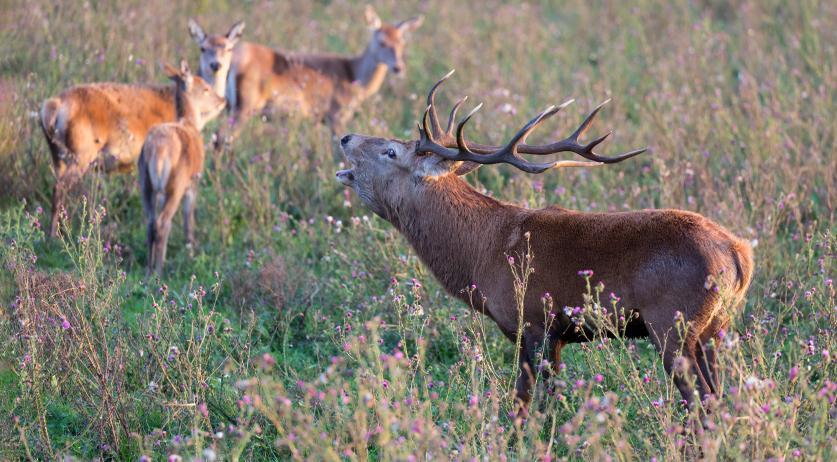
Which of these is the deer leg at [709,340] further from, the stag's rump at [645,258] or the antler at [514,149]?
the antler at [514,149]

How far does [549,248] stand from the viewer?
4.84m

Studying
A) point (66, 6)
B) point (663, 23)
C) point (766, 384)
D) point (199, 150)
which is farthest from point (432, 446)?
point (663, 23)

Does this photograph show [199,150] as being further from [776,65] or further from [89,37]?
[776,65]

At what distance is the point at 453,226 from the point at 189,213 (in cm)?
303

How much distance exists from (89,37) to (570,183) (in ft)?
17.6

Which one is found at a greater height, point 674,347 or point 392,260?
point 674,347

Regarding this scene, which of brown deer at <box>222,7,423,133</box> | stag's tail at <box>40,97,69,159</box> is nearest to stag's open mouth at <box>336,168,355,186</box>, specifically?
stag's tail at <box>40,97,69,159</box>

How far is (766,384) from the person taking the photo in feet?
10.8

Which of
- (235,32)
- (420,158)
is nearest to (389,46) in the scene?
(235,32)

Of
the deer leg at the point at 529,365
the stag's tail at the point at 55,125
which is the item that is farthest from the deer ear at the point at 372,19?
the deer leg at the point at 529,365

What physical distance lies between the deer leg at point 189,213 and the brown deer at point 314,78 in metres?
2.10

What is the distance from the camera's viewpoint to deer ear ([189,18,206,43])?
1016 cm

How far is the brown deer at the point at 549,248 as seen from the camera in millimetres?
4375

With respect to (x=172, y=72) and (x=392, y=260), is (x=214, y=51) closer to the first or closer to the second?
(x=172, y=72)
